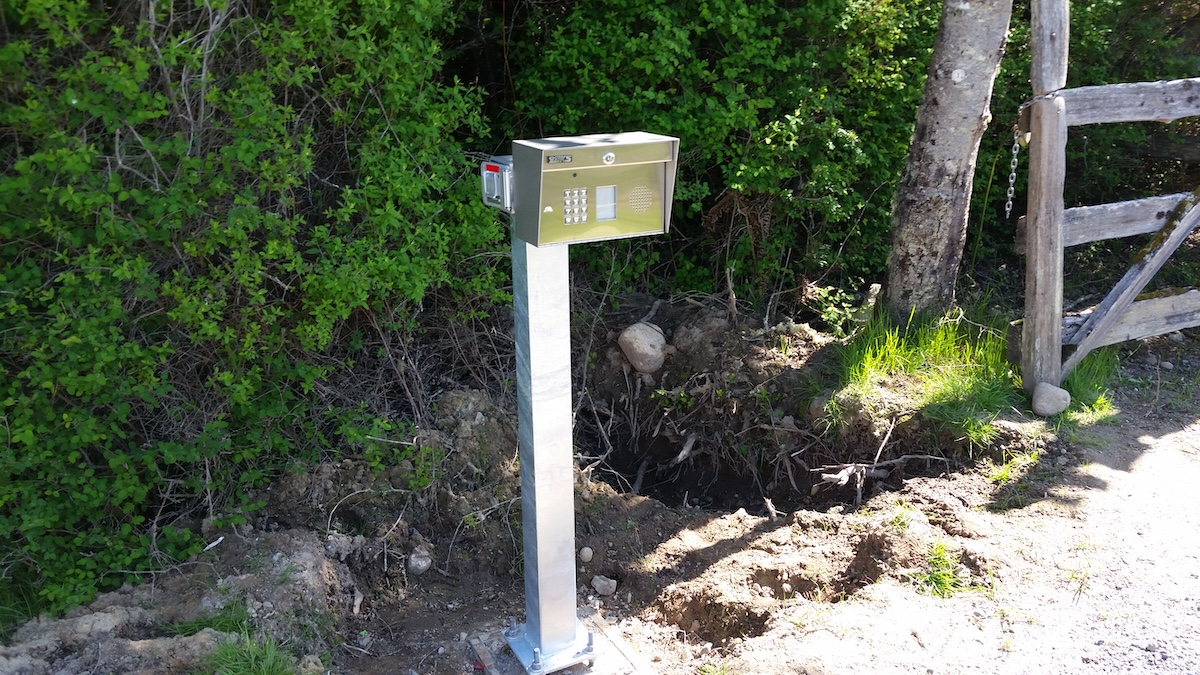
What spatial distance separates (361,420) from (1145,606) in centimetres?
339

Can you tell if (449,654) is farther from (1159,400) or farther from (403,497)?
(1159,400)

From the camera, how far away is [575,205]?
288 centimetres

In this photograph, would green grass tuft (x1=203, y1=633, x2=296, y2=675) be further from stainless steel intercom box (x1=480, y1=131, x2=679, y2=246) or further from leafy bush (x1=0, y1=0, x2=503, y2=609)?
stainless steel intercom box (x1=480, y1=131, x2=679, y2=246)

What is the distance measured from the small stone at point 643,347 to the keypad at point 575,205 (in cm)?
265

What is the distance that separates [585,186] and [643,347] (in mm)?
2688

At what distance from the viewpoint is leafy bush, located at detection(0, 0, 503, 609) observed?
11.1ft

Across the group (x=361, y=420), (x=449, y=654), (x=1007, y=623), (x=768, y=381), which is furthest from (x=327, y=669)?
(x=768, y=381)

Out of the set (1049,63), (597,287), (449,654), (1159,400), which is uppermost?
(1049,63)

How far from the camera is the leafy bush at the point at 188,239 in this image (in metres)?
3.38

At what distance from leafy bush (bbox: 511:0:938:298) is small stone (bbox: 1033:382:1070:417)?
154cm

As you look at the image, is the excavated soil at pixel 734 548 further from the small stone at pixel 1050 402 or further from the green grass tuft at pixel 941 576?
the small stone at pixel 1050 402

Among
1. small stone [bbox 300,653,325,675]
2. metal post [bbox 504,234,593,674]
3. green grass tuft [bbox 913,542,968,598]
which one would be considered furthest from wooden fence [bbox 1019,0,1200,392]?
small stone [bbox 300,653,325,675]

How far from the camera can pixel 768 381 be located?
5340mm

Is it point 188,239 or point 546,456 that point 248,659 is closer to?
point 546,456
